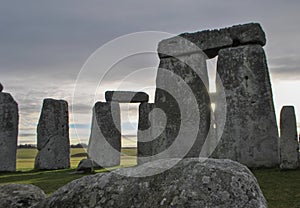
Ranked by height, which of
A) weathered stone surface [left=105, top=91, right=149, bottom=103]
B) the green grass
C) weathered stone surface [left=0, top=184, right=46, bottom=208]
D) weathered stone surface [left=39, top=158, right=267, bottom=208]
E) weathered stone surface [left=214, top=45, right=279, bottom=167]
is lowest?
the green grass

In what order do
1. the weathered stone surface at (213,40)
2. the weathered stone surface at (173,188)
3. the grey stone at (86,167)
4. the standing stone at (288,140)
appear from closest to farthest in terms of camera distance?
the weathered stone surface at (173,188) < the standing stone at (288,140) < the weathered stone surface at (213,40) < the grey stone at (86,167)

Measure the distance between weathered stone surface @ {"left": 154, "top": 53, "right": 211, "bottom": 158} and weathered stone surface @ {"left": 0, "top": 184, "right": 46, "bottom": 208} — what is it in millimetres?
10781

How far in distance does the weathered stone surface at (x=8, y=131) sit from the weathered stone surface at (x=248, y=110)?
10744 mm

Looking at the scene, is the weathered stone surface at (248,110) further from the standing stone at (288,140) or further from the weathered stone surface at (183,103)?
the standing stone at (288,140)

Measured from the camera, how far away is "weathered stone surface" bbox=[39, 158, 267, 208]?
2814 mm

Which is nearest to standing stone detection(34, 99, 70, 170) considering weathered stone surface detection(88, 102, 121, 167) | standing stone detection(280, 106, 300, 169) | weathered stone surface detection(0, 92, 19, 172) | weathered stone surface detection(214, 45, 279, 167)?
weathered stone surface detection(0, 92, 19, 172)

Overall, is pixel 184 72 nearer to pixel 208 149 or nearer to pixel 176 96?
pixel 176 96

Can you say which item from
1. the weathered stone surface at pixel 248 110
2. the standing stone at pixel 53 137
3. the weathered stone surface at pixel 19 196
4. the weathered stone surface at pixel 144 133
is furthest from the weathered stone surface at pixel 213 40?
the weathered stone surface at pixel 19 196

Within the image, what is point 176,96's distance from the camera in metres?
15.5

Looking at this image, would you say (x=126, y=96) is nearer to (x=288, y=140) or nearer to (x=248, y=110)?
(x=248, y=110)

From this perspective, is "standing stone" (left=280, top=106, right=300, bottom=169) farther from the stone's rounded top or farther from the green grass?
the stone's rounded top

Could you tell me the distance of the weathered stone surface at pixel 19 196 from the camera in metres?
3.98

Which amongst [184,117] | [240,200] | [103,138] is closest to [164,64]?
[184,117]

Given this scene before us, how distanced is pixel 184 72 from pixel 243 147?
11.6 ft
